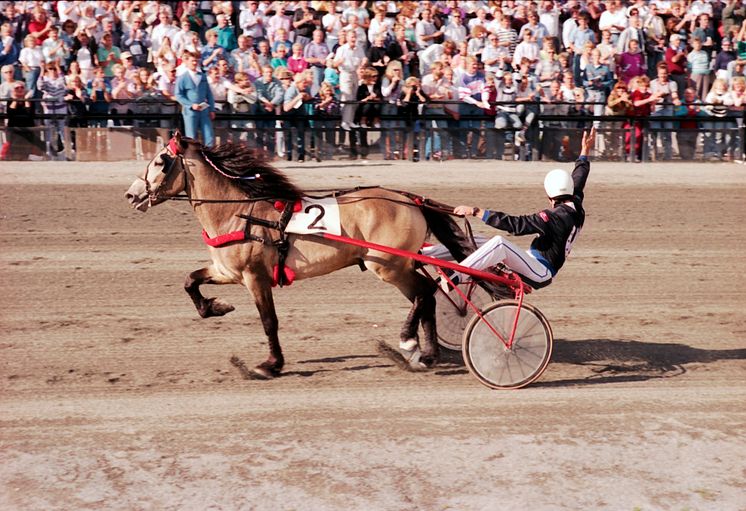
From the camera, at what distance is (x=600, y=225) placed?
1212 centimetres

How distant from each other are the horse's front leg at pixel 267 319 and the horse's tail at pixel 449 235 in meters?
1.17

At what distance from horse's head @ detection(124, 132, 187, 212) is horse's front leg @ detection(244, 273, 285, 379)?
0.78 metres

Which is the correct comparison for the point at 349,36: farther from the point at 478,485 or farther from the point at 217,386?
the point at 478,485

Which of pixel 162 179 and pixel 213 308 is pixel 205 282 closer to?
pixel 213 308

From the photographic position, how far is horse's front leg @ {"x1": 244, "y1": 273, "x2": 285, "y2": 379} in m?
7.12

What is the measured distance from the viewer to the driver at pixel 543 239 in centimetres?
688

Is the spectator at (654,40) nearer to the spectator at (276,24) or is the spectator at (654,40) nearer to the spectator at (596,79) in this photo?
the spectator at (596,79)

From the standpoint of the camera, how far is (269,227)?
7070mm

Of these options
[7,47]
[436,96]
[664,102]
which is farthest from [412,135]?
[7,47]

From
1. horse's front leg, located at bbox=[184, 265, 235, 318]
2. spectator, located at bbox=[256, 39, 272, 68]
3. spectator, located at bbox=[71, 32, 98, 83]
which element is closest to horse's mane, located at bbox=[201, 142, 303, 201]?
horse's front leg, located at bbox=[184, 265, 235, 318]

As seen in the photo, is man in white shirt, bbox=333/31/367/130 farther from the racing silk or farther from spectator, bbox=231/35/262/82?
the racing silk

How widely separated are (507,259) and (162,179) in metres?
2.34

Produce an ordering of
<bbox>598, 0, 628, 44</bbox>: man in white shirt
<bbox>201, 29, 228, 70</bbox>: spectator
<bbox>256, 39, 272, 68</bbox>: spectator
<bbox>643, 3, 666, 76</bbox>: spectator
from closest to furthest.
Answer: <bbox>201, 29, 228, 70</bbox>: spectator
<bbox>256, 39, 272, 68</bbox>: spectator
<bbox>598, 0, 628, 44</bbox>: man in white shirt
<bbox>643, 3, 666, 76</bbox>: spectator

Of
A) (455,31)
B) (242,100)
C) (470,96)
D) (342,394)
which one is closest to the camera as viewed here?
(342,394)
